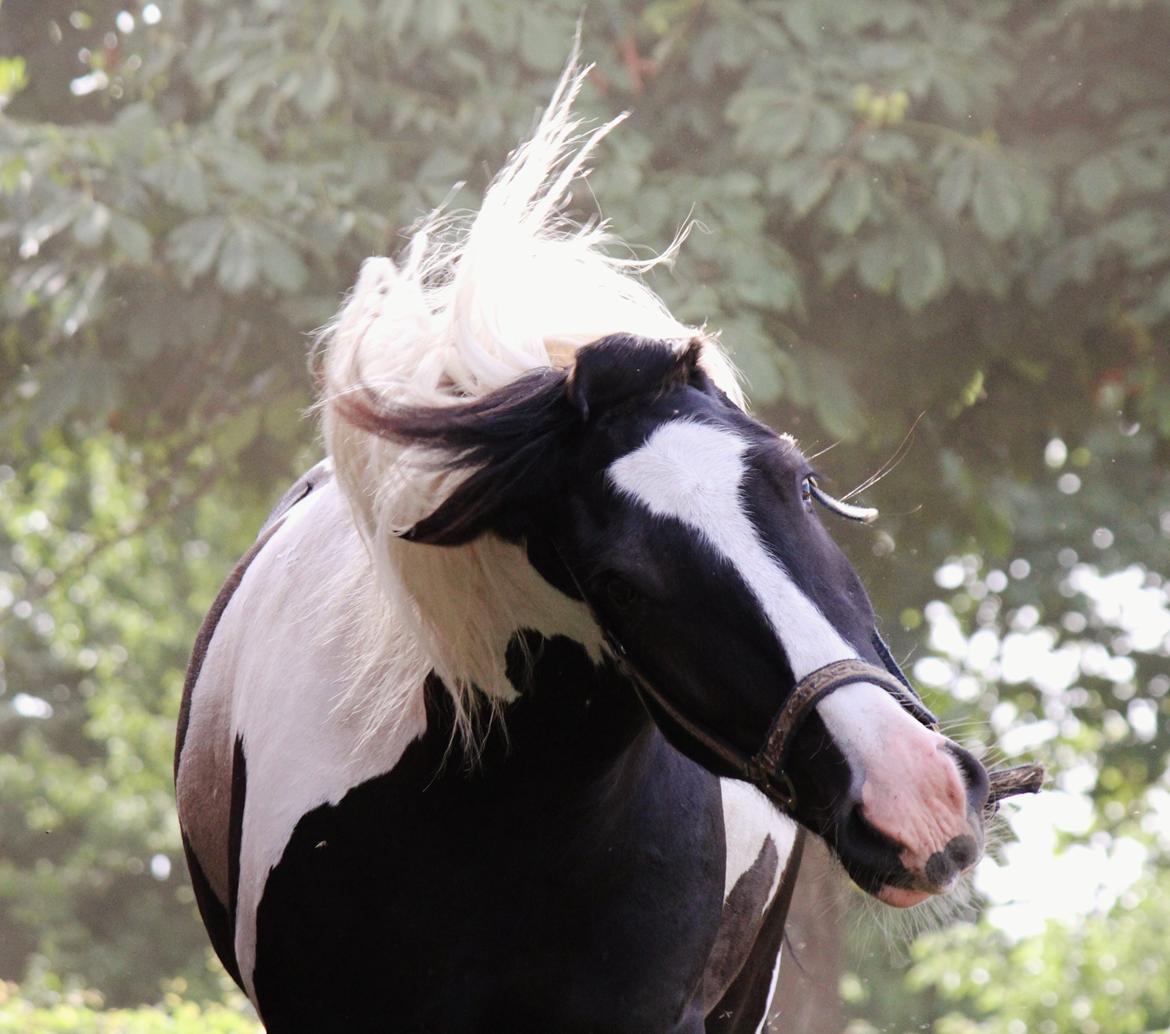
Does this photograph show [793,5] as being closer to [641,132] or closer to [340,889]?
[641,132]

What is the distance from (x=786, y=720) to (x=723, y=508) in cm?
25

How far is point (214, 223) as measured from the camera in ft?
18.2

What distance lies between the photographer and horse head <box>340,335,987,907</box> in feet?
5.72

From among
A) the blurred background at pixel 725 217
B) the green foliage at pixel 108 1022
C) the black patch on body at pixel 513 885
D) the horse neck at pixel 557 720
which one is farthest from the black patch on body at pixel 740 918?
the green foliage at pixel 108 1022

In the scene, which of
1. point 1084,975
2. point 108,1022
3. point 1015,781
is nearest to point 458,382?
point 1015,781

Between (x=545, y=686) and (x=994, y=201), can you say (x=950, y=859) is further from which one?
(x=994, y=201)

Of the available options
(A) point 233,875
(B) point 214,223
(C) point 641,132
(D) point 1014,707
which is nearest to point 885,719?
(A) point 233,875

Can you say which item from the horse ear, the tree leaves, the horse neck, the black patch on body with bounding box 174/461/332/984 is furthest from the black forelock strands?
the tree leaves

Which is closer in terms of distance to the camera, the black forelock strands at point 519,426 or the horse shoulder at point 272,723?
the black forelock strands at point 519,426

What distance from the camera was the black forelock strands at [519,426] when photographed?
6.68 feet

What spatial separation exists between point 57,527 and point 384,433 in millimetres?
12867

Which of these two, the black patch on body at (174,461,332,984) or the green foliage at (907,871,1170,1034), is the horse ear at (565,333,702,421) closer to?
the black patch on body at (174,461,332,984)

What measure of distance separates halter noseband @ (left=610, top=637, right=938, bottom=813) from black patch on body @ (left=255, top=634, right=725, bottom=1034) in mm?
242

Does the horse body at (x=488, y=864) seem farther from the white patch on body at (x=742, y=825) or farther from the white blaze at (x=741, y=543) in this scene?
the white blaze at (x=741, y=543)
